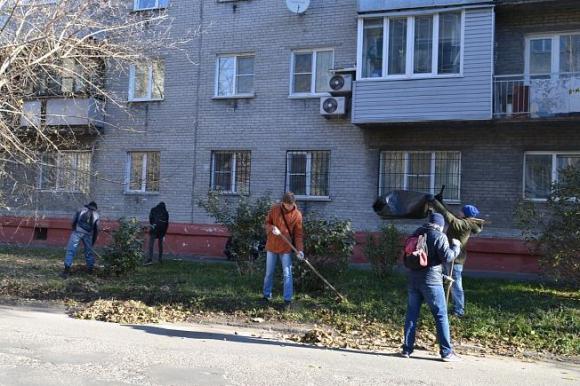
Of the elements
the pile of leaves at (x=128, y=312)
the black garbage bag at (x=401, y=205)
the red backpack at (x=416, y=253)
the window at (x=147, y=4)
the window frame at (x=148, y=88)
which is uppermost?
the window at (x=147, y=4)

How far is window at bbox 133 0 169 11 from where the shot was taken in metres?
18.8

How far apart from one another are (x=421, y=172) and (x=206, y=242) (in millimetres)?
6542

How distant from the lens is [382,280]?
461 inches

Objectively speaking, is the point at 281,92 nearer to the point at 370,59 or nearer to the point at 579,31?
the point at 370,59

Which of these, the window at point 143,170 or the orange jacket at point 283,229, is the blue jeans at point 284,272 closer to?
the orange jacket at point 283,229

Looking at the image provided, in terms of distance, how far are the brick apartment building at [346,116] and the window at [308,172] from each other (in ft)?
0.14

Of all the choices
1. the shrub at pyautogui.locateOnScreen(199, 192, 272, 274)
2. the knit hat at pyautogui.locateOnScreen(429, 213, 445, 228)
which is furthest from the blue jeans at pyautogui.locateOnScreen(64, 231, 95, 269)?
the knit hat at pyautogui.locateOnScreen(429, 213, 445, 228)

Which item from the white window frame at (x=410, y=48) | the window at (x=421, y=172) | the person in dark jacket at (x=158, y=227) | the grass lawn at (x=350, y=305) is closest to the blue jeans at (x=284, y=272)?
the grass lawn at (x=350, y=305)

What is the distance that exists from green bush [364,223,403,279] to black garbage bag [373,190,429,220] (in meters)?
2.13

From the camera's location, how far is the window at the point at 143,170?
61.7 ft

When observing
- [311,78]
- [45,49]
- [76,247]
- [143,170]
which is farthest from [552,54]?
[143,170]

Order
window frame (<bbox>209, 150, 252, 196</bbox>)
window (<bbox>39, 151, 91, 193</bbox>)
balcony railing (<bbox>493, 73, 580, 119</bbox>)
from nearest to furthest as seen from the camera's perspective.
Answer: window (<bbox>39, 151, 91, 193</bbox>) → balcony railing (<bbox>493, 73, 580, 119</bbox>) → window frame (<bbox>209, 150, 252, 196</bbox>)

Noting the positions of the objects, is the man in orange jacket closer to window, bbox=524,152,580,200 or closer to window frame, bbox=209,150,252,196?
window, bbox=524,152,580,200

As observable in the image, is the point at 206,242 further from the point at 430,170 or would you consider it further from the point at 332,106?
the point at 430,170
